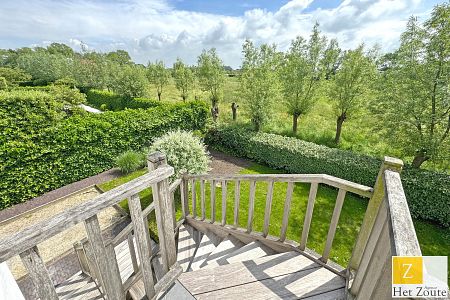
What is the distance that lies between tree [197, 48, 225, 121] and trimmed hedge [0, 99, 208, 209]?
5.60 m

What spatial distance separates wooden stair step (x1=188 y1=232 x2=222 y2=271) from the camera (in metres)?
3.10

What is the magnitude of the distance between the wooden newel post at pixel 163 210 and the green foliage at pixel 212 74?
1322cm

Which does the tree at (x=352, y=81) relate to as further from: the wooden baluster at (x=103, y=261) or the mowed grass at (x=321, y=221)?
the wooden baluster at (x=103, y=261)

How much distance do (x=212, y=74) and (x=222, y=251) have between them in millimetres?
13459

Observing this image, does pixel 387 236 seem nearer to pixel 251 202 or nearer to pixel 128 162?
pixel 251 202

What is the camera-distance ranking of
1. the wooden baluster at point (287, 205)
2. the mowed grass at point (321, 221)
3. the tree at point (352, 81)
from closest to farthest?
the wooden baluster at point (287, 205) < the mowed grass at point (321, 221) < the tree at point (352, 81)

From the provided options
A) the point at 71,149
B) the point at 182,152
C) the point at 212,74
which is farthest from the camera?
the point at 212,74

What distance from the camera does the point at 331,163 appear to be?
706cm

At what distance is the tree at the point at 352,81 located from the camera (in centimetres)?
909

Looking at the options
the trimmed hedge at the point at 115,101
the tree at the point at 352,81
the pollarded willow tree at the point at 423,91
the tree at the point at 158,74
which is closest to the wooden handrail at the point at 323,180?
the pollarded willow tree at the point at 423,91

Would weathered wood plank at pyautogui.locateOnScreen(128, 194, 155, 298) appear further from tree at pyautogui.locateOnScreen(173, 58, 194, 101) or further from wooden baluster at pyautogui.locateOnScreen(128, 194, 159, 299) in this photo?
tree at pyautogui.locateOnScreen(173, 58, 194, 101)

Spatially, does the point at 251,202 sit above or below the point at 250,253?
above

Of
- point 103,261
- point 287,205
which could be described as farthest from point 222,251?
point 103,261

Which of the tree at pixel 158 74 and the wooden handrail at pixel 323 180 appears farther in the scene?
the tree at pixel 158 74
